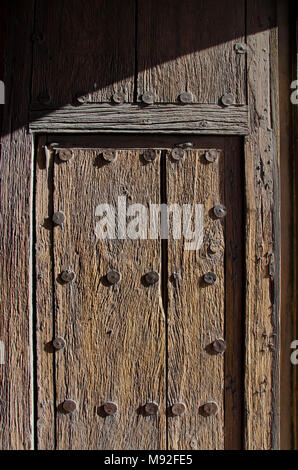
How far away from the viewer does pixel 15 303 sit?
155 cm

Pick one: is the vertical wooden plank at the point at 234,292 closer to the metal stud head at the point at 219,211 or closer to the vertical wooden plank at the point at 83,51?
the metal stud head at the point at 219,211

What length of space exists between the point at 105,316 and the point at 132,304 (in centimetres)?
10

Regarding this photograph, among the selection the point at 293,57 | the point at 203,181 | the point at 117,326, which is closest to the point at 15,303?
the point at 117,326

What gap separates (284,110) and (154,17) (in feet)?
1.87

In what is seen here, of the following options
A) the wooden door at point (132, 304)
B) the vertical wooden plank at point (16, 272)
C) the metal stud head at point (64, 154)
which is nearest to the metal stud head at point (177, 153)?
the wooden door at point (132, 304)

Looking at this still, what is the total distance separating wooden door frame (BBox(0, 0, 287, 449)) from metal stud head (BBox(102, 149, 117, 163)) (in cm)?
25

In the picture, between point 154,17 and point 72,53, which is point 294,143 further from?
point 72,53

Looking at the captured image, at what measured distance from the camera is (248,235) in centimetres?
159

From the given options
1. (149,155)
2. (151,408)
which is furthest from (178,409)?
(149,155)

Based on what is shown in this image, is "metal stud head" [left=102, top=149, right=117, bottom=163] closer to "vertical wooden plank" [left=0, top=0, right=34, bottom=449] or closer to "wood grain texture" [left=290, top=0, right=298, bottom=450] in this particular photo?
"vertical wooden plank" [left=0, top=0, right=34, bottom=449]

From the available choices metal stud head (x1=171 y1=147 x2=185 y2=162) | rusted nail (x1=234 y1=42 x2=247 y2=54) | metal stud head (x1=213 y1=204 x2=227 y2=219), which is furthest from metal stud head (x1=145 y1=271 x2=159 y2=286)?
rusted nail (x1=234 y1=42 x2=247 y2=54)

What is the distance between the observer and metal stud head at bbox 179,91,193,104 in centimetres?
158

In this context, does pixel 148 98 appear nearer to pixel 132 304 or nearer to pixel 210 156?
pixel 210 156
